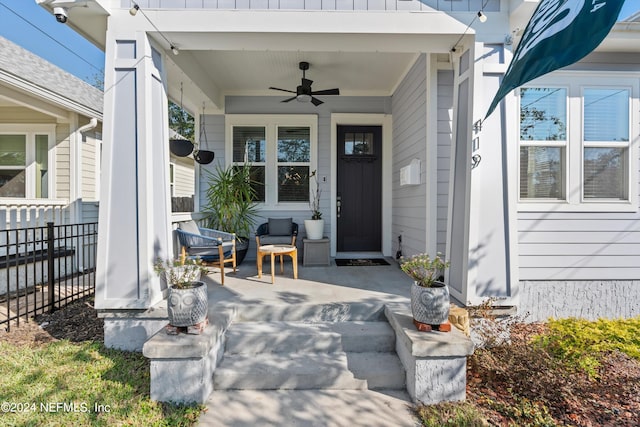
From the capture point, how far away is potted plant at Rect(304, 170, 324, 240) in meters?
5.33

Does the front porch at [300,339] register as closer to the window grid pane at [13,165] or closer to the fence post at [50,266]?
the fence post at [50,266]

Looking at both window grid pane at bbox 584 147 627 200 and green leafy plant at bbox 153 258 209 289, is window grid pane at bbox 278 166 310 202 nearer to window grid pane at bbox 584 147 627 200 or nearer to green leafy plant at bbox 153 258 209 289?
green leafy plant at bbox 153 258 209 289

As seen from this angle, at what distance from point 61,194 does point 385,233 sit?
5809mm

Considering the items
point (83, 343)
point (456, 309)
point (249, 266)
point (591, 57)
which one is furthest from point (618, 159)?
point (83, 343)

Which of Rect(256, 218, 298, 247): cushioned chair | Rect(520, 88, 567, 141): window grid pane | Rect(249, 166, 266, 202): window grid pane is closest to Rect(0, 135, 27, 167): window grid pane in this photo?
Rect(249, 166, 266, 202): window grid pane

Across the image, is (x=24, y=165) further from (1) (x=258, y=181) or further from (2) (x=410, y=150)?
(2) (x=410, y=150)

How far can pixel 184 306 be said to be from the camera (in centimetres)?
242

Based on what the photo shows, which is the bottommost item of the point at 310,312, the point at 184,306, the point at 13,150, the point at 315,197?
the point at 310,312

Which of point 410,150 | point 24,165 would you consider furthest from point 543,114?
point 24,165

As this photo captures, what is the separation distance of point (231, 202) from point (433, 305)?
12.2 ft

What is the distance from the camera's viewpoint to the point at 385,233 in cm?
579

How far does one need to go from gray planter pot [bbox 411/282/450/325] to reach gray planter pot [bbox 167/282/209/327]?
164 centimetres

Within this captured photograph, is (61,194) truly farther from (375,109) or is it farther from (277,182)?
(375,109)

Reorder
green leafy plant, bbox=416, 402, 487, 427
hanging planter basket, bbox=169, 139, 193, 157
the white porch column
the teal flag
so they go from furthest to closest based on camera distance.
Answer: hanging planter basket, bbox=169, 139, 193, 157
the white porch column
green leafy plant, bbox=416, 402, 487, 427
the teal flag
